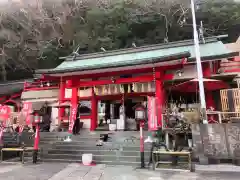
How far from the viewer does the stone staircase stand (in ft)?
28.0

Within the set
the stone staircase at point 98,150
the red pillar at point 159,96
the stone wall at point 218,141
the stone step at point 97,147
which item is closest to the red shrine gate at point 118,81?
the red pillar at point 159,96

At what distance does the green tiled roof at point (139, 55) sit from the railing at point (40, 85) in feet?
6.15

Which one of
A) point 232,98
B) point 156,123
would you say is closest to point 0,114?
point 156,123

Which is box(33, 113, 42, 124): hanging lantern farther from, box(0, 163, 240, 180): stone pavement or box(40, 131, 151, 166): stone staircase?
box(0, 163, 240, 180): stone pavement

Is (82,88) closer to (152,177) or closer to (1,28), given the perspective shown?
(152,177)

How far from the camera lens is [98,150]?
9258mm

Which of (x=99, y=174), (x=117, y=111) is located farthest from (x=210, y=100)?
(x=99, y=174)

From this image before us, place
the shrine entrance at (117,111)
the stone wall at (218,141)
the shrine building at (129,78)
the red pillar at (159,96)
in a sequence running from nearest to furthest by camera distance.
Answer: the stone wall at (218,141)
the red pillar at (159,96)
the shrine building at (129,78)
the shrine entrance at (117,111)

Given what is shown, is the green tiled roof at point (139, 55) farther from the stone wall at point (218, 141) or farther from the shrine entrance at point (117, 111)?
the stone wall at point (218, 141)

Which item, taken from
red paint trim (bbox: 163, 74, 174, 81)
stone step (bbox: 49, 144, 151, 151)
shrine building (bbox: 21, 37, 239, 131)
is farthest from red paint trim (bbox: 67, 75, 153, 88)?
stone step (bbox: 49, 144, 151, 151)

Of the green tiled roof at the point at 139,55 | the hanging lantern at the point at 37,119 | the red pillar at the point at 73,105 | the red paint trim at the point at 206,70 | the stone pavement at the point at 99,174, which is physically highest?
the green tiled roof at the point at 139,55

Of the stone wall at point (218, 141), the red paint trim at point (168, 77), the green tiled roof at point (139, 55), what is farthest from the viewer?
the green tiled roof at point (139, 55)

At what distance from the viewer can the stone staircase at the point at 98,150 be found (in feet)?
28.0

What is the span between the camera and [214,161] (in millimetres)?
7711
